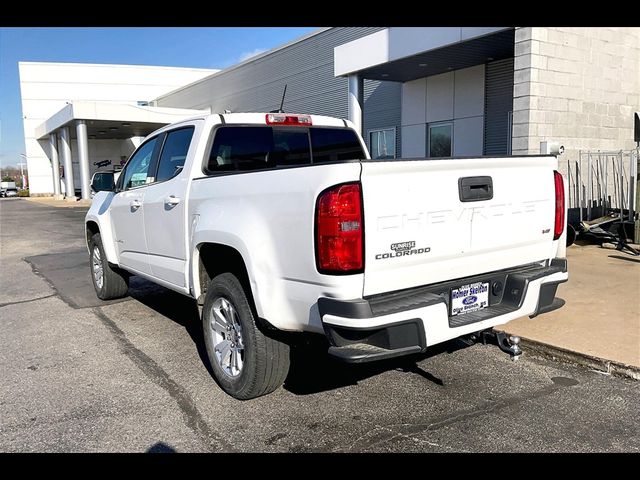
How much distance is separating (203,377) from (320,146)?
2.35m

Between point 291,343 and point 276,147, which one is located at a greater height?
point 276,147

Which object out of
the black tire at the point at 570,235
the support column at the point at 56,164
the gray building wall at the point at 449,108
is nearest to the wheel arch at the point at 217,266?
the black tire at the point at 570,235

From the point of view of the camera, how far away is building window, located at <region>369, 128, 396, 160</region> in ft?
62.4

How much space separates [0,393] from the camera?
4.04 m

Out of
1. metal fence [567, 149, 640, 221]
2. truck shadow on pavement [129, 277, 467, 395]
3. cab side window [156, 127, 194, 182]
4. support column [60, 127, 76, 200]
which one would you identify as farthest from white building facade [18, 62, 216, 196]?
truck shadow on pavement [129, 277, 467, 395]

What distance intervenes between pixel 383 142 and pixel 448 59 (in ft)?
20.1

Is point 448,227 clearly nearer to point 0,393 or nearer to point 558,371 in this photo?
point 558,371

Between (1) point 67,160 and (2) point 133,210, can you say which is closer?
(2) point 133,210

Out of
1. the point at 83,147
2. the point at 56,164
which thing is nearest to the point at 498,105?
the point at 83,147

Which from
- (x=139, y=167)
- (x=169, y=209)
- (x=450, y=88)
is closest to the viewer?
(x=169, y=209)

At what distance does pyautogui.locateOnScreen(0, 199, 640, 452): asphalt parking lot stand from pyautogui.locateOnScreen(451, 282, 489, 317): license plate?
71 cm

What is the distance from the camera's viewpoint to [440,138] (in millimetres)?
16750

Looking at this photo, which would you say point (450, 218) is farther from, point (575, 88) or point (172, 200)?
point (575, 88)
